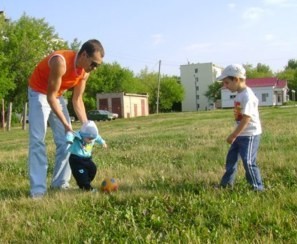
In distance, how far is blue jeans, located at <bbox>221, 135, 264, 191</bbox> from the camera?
5.53m

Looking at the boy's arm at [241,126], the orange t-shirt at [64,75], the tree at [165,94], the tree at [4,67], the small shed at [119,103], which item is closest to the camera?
the boy's arm at [241,126]

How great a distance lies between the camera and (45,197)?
5.51m

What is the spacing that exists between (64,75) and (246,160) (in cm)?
243

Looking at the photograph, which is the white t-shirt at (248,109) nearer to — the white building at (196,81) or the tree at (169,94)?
the tree at (169,94)

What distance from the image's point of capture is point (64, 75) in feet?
18.9

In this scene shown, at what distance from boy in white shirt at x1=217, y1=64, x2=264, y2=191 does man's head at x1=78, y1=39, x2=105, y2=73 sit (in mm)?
1511

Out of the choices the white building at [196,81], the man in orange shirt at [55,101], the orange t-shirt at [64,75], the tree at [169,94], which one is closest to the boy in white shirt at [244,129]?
the man in orange shirt at [55,101]

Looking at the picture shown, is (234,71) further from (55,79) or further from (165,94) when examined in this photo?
(165,94)

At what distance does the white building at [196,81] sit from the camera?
4760 inches

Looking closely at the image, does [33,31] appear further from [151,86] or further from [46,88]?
[151,86]

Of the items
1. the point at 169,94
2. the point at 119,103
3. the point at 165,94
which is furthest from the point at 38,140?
the point at 165,94

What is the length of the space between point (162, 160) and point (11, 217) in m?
4.11

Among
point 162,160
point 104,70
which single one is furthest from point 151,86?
point 162,160

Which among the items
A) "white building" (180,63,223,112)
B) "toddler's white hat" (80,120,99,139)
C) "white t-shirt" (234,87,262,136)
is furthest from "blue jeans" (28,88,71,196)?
"white building" (180,63,223,112)
